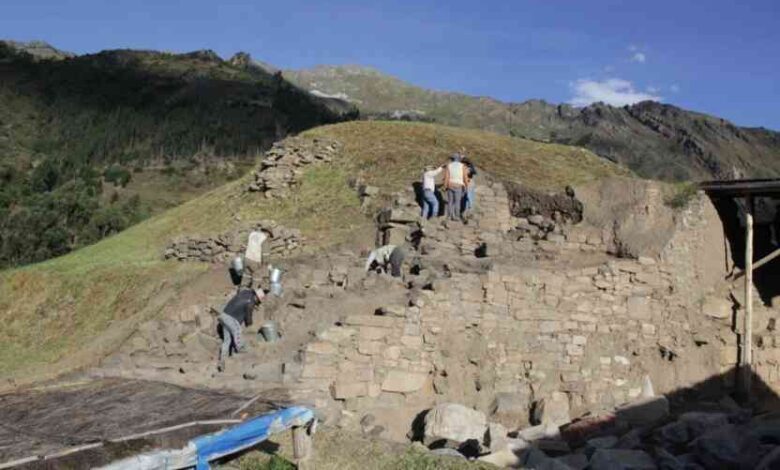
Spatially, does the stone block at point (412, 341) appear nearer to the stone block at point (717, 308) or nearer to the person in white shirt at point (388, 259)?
the person in white shirt at point (388, 259)

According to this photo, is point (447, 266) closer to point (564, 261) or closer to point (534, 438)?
point (564, 261)

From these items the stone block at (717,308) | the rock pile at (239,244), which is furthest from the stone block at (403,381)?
the rock pile at (239,244)

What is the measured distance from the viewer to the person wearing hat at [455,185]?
1585cm

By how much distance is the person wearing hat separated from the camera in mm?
15852

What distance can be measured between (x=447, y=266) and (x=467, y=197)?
368 cm

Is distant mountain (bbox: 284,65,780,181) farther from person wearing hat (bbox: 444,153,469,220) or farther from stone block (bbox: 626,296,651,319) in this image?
stone block (bbox: 626,296,651,319)

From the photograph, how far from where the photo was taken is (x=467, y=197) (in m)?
16.4

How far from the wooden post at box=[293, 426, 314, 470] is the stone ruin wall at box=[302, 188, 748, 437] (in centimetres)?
219

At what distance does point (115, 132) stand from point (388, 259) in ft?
198

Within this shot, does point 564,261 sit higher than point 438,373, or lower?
higher

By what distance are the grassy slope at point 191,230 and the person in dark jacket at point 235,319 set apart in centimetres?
291

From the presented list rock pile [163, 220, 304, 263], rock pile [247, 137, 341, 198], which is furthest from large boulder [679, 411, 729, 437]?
rock pile [247, 137, 341, 198]

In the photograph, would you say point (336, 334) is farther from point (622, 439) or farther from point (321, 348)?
point (622, 439)

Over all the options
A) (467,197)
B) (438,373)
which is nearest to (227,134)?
(467,197)
